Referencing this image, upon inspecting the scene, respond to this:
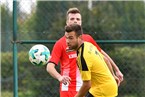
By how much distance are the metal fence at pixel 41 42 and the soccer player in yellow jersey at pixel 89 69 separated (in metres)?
2.22

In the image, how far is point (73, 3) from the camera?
63.3ft

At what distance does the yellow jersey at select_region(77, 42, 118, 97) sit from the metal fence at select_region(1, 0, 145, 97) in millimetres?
2209

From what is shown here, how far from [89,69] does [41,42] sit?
8.47 ft

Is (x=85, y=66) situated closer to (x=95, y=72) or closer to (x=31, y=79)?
(x=95, y=72)

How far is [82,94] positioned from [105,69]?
46 centimetres

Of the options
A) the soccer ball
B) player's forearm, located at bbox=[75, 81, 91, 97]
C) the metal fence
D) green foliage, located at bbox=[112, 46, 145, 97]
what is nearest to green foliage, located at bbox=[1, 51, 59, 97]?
the metal fence

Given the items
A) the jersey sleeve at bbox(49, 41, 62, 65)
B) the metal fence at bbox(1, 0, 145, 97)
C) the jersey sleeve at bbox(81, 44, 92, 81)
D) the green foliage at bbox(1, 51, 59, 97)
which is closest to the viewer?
the jersey sleeve at bbox(81, 44, 92, 81)

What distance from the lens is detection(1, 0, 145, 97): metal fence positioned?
944 centimetres

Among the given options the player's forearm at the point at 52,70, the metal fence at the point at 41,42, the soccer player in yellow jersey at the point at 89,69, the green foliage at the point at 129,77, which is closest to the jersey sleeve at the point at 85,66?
the soccer player in yellow jersey at the point at 89,69

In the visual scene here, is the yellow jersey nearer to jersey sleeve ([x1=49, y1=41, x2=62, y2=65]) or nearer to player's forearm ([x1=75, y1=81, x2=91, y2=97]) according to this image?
player's forearm ([x1=75, y1=81, x2=91, y2=97])

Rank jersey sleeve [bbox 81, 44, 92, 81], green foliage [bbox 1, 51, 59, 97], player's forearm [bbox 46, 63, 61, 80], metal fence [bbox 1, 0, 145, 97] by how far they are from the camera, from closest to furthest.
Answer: jersey sleeve [bbox 81, 44, 92, 81]
player's forearm [bbox 46, 63, 61, 80]
metal fence [bbox 1, 0, 145, 97]
green foliage [bbox 1, 51, 59, 97]

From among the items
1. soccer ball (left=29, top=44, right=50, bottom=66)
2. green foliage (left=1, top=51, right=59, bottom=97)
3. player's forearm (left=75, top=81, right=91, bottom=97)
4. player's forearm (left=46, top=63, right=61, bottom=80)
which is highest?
soccer ball (left=29, top=44, right=50, bottom=66)

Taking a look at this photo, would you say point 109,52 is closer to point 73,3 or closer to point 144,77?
point 144,77

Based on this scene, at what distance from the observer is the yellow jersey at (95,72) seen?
22.5 feet
